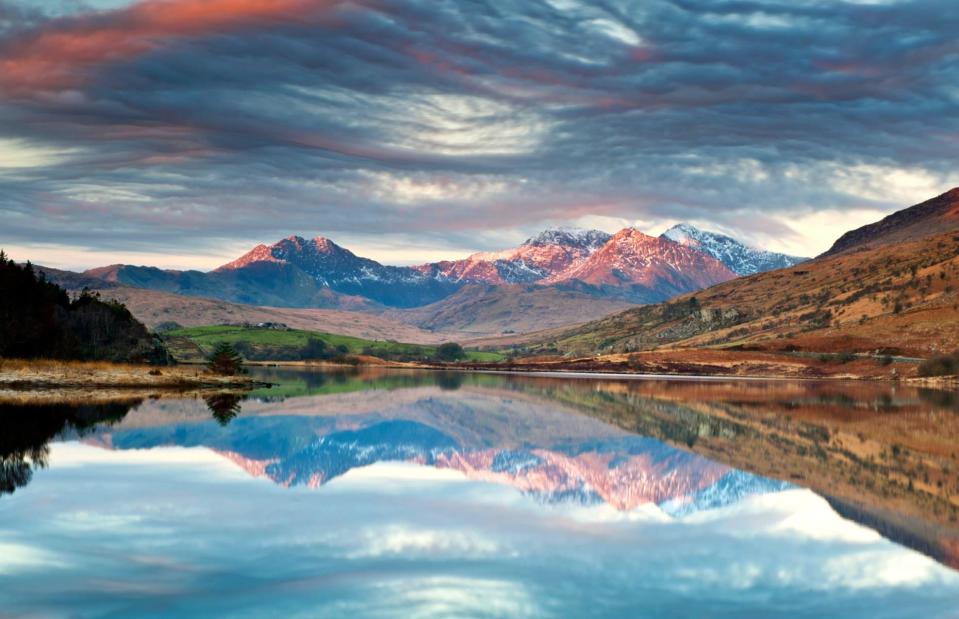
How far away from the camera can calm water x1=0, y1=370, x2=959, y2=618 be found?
1764 centimetres

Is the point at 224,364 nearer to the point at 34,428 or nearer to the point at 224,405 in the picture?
the point at 224,405

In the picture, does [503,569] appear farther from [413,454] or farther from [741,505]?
[413,454]

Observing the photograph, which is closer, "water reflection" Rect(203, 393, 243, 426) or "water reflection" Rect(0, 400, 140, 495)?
"water reflection" Rect(0, 400, 140, 495)

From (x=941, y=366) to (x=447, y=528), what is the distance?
176786 mm

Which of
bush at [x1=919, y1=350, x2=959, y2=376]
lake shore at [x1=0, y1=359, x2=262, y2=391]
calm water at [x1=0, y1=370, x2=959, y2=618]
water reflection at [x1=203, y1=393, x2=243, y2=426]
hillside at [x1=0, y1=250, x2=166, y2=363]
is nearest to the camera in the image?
calm water at [x1=0, y1=370, x2=959, y2=618]

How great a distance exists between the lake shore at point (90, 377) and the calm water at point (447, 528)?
2956 centimetres

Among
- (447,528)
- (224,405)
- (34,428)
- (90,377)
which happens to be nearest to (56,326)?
(90,377)

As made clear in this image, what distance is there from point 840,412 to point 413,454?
5462 centimetres

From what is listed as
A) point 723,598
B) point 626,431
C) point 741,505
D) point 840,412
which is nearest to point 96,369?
point 626,431

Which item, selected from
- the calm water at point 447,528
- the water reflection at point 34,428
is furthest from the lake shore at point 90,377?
the calm water at point 447,528

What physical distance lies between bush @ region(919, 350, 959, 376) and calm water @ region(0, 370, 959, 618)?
136m

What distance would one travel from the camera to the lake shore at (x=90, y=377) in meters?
81.6

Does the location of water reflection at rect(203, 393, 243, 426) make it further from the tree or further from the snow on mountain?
the tree

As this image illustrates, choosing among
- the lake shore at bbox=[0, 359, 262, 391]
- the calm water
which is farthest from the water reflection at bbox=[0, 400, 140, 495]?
the lake shore at bbox=[0, 359, 262, 391]
